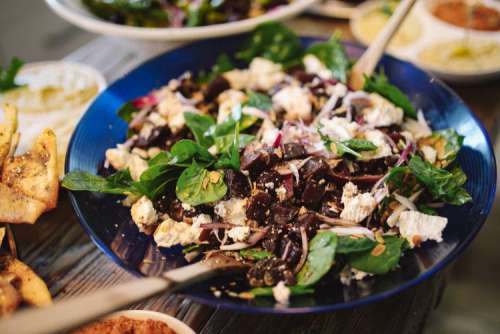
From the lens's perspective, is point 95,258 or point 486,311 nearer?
point 95,258

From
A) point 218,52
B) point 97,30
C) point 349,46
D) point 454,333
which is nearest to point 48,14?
point 97,30

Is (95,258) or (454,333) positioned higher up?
(95,258)

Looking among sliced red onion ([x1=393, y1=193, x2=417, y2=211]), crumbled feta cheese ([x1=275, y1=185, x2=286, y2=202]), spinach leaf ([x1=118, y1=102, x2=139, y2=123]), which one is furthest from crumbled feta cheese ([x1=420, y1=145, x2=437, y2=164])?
spinach leaf ([x1=118, y1=102, x2=139, y2=123])

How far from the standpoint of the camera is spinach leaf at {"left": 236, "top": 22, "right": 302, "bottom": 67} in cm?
229

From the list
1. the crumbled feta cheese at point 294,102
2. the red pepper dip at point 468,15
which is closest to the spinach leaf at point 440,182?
the crumbled feta cheese at point 294,102

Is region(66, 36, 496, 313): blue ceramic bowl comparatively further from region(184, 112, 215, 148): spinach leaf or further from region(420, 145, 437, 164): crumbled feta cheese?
region(184, 112, 215, 148): spinach leaf

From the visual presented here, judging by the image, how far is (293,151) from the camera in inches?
62.3

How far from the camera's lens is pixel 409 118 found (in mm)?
1921

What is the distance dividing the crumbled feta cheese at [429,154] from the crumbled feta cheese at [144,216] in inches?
38.7

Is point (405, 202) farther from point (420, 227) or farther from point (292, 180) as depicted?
point (292, 180)

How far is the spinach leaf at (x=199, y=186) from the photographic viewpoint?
1496 mm

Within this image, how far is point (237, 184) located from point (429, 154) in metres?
0.73

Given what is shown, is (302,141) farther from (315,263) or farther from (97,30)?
(97,30)

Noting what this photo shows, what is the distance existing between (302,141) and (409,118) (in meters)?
0.53
